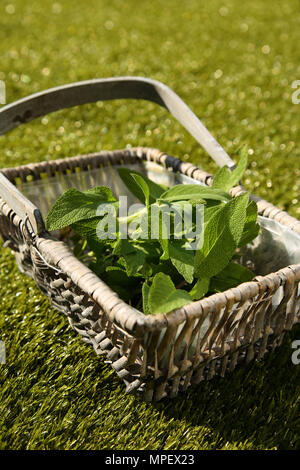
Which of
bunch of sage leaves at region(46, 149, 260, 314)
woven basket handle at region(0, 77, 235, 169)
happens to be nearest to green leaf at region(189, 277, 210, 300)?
bunch of sage leaves at region(46, 149, 260, 314)

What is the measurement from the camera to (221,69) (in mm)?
2658

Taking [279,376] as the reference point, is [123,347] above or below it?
above

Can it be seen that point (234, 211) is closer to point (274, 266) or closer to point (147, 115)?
point (274, 266)

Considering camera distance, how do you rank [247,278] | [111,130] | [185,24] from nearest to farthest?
[247,278], [111,130], [185,24]

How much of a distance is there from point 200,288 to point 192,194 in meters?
0.22

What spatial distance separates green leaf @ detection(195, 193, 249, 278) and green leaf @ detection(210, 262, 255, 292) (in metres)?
0.09

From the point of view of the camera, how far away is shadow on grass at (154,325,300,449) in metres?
0.96

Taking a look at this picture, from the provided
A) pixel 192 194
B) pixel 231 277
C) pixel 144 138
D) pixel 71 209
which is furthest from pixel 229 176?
pixel 144 138

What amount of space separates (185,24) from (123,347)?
2.96 m

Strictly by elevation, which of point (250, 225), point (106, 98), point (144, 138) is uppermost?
point (106, 98)

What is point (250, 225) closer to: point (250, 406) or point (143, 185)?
point (143, 185)

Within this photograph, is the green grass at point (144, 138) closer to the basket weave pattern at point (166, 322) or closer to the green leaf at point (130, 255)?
the basket weave pattern at point (166, 322)

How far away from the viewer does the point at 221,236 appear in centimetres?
94
